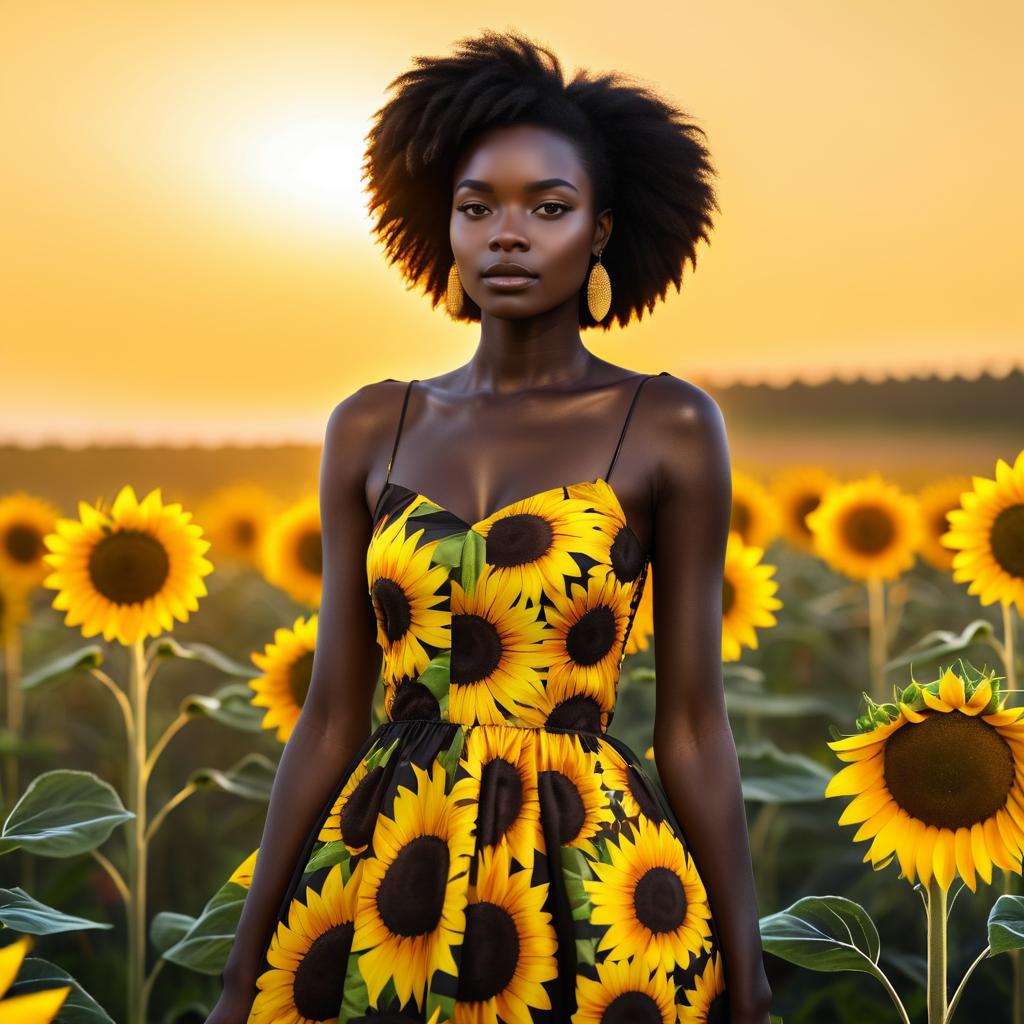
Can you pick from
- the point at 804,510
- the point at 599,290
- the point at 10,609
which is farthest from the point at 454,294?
the point at 804,510

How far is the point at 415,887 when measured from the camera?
2039mm

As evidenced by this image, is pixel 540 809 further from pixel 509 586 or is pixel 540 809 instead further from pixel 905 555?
pixel 905 555

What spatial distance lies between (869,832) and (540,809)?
2.25ft

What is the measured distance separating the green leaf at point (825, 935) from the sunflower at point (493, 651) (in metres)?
0.75

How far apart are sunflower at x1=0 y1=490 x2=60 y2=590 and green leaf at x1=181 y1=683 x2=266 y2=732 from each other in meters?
2.83

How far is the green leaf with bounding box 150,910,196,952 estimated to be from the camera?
3082 millimetres

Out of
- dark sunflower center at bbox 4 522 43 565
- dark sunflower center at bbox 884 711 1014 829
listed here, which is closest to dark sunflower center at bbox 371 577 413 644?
dark sunflower center at bbox 884 711 1014 829

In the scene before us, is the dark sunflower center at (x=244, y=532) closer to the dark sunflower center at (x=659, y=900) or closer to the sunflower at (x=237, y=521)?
the sunflower at (x=237, y=521)

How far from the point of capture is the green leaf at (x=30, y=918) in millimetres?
2459

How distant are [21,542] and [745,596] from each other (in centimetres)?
366

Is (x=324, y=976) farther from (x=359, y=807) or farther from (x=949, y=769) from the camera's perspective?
(x=949, y=769)

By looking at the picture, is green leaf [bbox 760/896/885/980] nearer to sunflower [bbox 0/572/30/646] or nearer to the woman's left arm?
the woman's left arm

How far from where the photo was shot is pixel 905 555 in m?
5.67

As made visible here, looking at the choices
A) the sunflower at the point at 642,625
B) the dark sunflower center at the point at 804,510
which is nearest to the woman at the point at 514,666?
the sunflower at the point at 642,625
